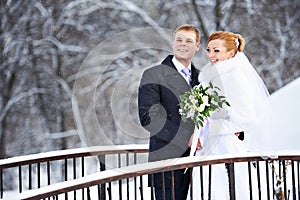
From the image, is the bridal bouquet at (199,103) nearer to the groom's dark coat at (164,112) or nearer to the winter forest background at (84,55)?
the groom's dark coat at (164,112)

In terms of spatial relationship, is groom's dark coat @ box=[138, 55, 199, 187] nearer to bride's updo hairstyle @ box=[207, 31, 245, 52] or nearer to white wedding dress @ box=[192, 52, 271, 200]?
white wedding dress @ box=[192, 52, 271, 200]

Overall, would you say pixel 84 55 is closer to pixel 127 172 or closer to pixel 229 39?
pixel 229 39

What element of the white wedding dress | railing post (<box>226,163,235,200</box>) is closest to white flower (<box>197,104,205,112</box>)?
the white wedding dress

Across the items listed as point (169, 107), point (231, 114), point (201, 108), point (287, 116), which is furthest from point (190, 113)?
point (287, 116)

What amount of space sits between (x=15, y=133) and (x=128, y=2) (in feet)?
10.6

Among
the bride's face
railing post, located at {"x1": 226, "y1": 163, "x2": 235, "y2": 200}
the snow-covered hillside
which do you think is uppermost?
the bride's face

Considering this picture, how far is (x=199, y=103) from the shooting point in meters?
3.42

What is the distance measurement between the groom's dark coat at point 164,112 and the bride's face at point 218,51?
33cm

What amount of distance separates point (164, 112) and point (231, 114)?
0.47 metres

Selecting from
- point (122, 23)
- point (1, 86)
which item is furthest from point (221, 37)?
point (1, 86)

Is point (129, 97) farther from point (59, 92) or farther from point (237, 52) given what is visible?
point (237, 52)

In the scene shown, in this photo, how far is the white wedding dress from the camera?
3.71 metres

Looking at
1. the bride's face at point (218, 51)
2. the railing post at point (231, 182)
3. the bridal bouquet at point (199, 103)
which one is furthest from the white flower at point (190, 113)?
the bride's face at point (218, 51)

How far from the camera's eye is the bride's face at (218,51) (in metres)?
3.80
